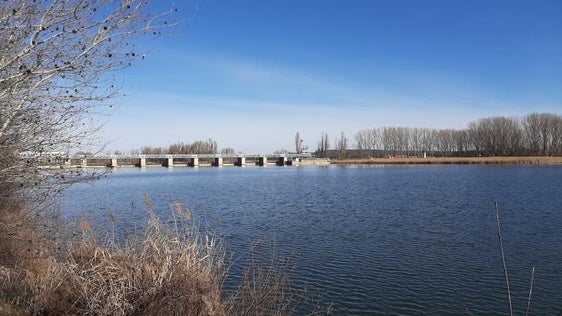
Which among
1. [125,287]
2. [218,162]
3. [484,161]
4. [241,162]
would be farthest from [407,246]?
[241,162]

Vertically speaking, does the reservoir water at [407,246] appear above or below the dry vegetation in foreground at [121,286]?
below

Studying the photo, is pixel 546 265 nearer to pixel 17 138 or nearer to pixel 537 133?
pixel 17 138

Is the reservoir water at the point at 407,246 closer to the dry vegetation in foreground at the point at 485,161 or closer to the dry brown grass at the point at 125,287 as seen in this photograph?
the dry brown grass at the point at 125,287

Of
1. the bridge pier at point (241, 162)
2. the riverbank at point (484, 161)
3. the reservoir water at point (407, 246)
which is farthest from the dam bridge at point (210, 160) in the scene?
the reservoir water at point (407, 246)

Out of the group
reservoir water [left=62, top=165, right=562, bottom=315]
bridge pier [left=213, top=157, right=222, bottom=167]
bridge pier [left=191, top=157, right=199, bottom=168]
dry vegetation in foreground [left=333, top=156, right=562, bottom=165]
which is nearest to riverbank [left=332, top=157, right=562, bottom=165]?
dry vegetation in foreground [left=333, top=156, right=562, bottom=165]

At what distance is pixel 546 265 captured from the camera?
1403 cm

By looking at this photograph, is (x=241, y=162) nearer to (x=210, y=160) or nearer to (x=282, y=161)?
(x=282, y=161)

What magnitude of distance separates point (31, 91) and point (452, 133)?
167m

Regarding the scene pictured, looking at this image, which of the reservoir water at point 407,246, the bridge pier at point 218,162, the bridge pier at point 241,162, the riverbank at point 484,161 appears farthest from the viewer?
the bridge pier at point 241,162

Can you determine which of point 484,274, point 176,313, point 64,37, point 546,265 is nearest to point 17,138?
point 64,37

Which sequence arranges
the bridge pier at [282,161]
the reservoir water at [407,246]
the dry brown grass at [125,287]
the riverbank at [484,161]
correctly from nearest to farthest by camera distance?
the dry brown grass at [125,287]
the reservoir water at [407,246]
the riverbank at [484,161]
the bridge pier at [282,161]

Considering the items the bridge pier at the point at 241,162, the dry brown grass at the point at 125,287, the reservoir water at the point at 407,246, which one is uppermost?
the bridge pier at the point at 241,162

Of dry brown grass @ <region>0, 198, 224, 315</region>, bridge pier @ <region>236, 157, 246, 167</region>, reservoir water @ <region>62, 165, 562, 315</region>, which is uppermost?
bridge pier @ <region>236, 157, 246, 167</region>

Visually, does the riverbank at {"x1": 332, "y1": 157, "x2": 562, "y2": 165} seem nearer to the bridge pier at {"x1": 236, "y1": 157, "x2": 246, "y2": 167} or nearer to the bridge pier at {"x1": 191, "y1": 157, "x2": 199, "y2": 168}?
the bridge pier at {"x1": 236, "y1": 157, "x2": 246, "y2": 167}
